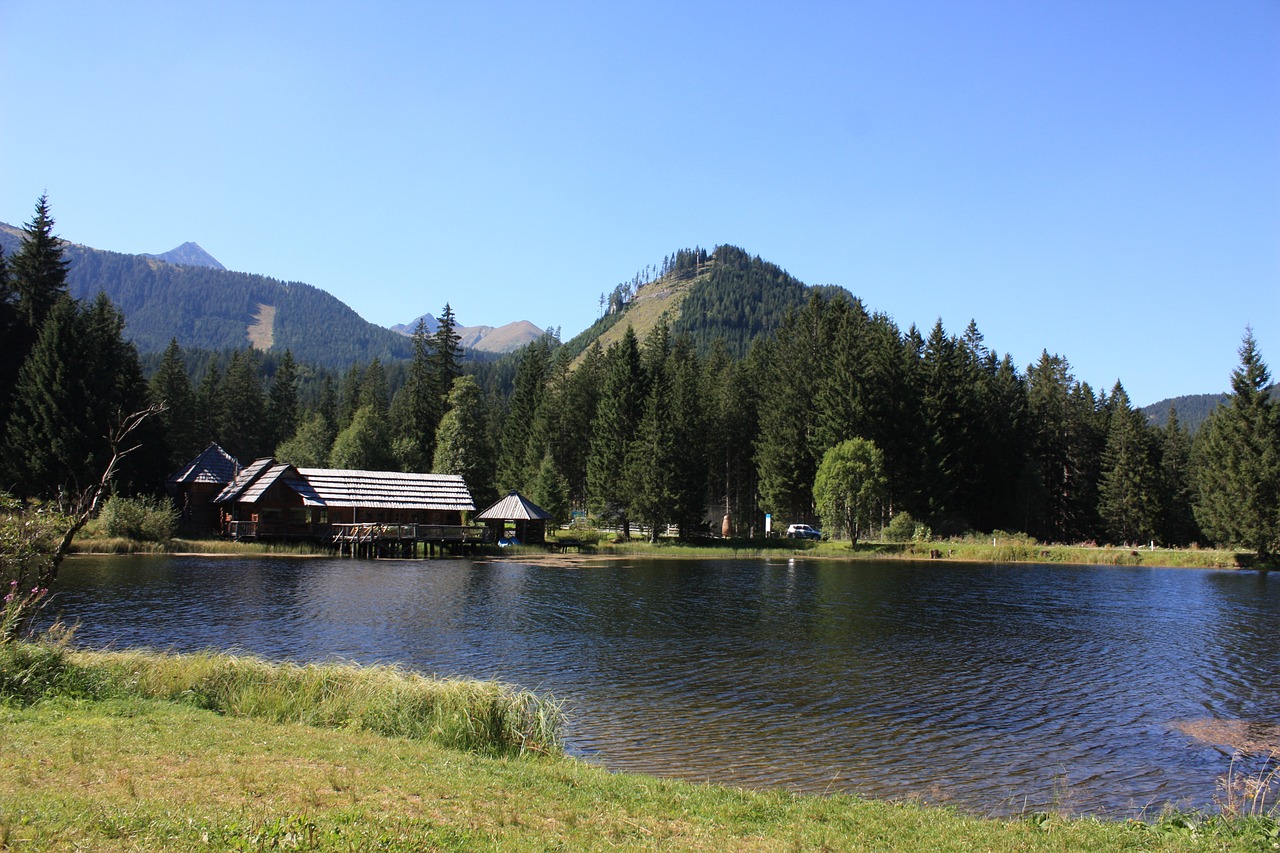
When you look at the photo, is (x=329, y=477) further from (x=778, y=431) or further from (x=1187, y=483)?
(x=1187, y=483)

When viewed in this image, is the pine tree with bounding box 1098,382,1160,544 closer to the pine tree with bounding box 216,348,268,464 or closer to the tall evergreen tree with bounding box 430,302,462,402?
the tall evergreen tree with bounding box 430,302,462,402

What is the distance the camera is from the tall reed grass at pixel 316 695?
11.9 m

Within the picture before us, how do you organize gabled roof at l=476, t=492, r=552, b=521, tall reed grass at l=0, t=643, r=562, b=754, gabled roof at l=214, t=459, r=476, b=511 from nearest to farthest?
tall reed grass at l=0, t=643, r=562, b=754 < gabled roof at l=214, t=459, r=476, b=511 < gabled roof at l=476, t=492, r=552, b=521

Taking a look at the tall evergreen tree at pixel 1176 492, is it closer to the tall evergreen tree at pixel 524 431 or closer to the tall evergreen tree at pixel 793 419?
the tall evergreen tree at pixel 793 419

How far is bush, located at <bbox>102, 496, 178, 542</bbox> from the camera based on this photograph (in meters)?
47.8

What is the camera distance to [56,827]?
21.5ft

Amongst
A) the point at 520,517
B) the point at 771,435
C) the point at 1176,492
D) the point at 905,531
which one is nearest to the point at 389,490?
the point at 520,517

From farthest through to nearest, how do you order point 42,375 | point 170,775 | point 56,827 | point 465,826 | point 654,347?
1. point 654,347
2. point 42,375
3. point 170,775
4. point 465,826
5. point 56,827

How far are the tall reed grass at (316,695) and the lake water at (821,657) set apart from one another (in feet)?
4.96

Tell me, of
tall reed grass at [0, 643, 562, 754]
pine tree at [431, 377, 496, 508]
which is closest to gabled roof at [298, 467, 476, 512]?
pine tree at [431, 377, 496, 508]

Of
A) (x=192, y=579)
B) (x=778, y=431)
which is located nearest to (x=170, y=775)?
(x=192, y=579)

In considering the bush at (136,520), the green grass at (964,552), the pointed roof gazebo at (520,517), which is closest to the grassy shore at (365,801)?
the bush at (136,520)

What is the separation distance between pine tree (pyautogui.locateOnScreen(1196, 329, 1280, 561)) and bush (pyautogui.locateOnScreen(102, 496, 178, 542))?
65.4 meters

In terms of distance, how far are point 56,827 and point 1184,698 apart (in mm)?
20949
